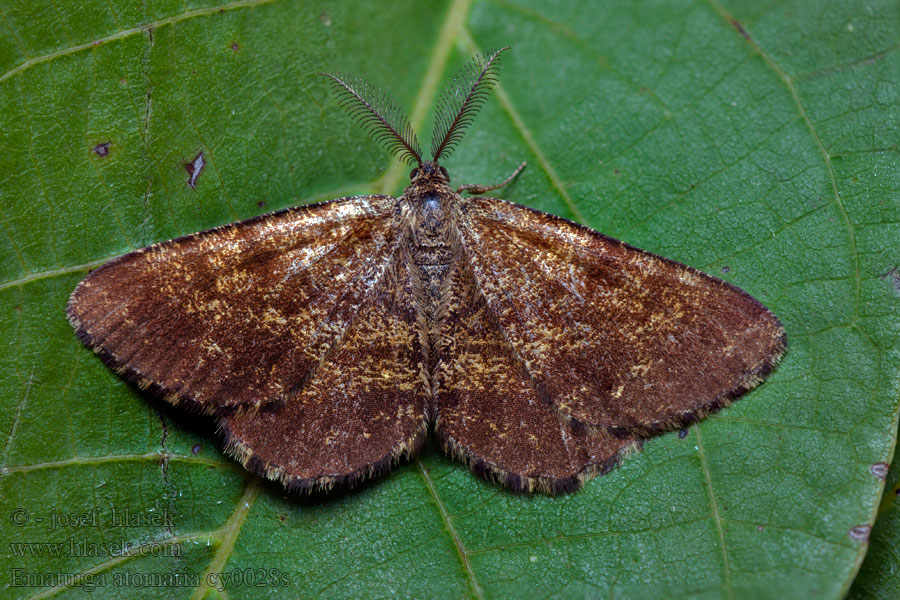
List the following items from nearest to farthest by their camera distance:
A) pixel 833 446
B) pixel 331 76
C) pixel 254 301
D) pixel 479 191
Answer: pixel 833 446 → pixel 254 301 → pixel 331 76 → pixel 479 191

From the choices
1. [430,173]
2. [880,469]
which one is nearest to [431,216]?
[430,173]

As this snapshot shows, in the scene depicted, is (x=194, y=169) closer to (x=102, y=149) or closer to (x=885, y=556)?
(x=102, y=149)

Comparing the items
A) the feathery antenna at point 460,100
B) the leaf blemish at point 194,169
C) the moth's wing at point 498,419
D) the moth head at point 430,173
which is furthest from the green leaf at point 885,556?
the leaf blemish at point 194,169

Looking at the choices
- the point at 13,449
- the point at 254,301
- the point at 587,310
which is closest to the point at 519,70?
the point at 587,310

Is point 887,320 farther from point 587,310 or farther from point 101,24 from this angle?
point 101,24

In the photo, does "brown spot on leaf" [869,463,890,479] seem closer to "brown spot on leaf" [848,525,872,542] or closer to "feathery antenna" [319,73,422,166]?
"brown spot on leaf" [848,525,872,542]
